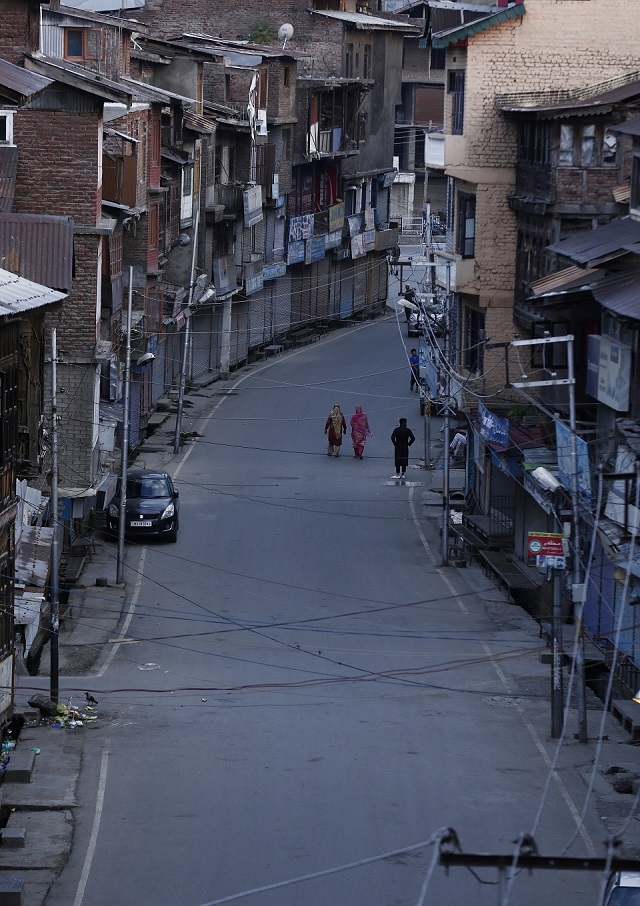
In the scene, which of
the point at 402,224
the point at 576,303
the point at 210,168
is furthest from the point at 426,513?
the point at 402,224

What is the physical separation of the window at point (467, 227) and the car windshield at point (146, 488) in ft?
29.7

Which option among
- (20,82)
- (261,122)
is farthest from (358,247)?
(20,82)

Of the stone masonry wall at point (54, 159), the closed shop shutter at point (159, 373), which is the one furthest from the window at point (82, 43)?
the closed shop shutter at point (159, 373)

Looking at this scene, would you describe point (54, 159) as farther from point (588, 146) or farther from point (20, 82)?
point (588, 146)

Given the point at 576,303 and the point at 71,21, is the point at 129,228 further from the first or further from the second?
the point at 576,303

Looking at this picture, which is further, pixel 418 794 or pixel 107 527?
pixel 107 527

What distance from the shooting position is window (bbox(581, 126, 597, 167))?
32062 millimetres

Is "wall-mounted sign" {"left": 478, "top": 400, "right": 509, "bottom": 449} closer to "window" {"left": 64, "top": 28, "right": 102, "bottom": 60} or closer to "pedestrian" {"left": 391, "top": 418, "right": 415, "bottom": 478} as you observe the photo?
"pedestrian" {"left": 391, "top": 418, "right": 415, "bottom": 478}

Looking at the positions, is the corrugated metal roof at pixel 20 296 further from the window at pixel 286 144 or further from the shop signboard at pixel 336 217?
the shop signboard at pixel 336 217

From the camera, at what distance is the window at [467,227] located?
121 feet

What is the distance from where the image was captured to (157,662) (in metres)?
27.2

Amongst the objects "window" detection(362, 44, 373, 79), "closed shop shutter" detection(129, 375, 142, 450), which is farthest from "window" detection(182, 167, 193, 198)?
→ "window" detection(362, 44, 373, 79)

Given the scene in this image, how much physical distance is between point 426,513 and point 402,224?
4638 centimetres

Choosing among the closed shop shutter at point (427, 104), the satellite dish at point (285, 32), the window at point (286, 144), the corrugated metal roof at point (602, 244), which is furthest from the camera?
the closed shop shutter at point (427, 104)
